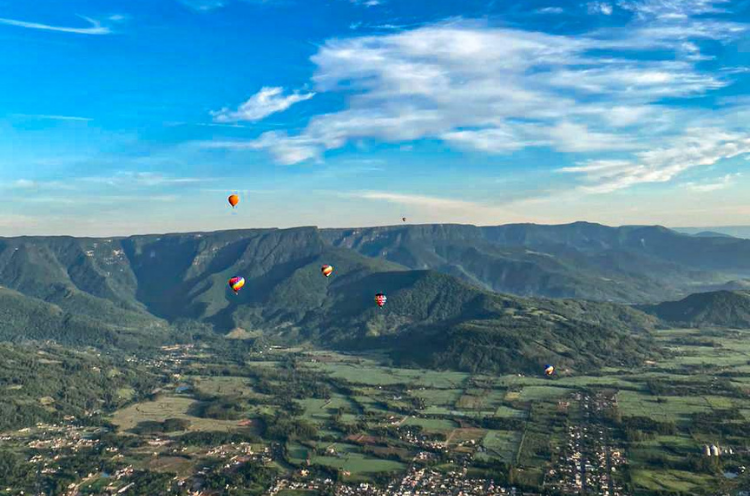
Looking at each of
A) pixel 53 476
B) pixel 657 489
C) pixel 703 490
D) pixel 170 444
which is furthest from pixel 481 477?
pixel 53 476

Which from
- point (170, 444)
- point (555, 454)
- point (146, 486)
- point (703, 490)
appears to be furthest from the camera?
point (170, 444)

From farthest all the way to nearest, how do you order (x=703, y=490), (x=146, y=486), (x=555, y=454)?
(x=555, y=454) < (x=146, y=486) < (x=703, y=490)

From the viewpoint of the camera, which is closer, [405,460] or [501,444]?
[405,460]

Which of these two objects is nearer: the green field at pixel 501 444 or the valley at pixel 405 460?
the valley at pixel 405 460

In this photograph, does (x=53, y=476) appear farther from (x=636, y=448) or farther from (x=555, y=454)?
(x=636, y=448)

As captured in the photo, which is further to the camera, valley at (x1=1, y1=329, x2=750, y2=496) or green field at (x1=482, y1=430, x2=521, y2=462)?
green field at (x1=482, y1=430, x2=521, y2=462)

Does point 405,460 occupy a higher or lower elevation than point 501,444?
lower

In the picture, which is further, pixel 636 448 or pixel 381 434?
pixel 381 434

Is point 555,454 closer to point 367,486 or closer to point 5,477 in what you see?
point 367,486

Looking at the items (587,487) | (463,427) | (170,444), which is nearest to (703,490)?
(587,487)
